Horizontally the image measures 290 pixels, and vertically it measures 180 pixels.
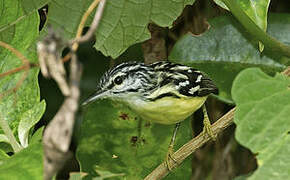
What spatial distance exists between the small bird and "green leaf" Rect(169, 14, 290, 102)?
0.07 m

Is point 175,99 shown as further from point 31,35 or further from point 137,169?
point 31,35

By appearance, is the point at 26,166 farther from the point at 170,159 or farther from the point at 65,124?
the point at 170,159

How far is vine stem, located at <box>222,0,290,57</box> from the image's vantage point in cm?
185

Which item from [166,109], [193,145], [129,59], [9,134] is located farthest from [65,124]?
[129,59]

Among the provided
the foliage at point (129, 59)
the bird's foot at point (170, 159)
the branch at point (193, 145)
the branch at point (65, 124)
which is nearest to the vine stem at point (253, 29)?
the foliage at point (129, 59)

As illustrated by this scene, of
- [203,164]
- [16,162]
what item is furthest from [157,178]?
[203,164]

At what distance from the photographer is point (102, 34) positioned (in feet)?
7.09

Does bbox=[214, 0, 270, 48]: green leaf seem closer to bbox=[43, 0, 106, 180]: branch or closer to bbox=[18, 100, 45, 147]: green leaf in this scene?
bbox=[18, 100, 45, 147]: green leaf

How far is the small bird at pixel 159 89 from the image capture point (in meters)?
2.27

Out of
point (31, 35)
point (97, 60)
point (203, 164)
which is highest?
point (31, 35)

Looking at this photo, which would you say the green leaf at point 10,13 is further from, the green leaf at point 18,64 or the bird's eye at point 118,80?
the bird's eye at point 118,80

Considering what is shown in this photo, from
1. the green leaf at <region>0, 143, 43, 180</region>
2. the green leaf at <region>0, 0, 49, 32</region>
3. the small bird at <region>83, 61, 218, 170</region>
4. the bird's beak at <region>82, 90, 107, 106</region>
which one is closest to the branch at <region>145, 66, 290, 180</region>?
the small bird at <region>83, 61, 218, 170</region>

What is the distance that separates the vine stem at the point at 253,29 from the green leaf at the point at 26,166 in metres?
0.81

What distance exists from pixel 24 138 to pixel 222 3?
826mm
